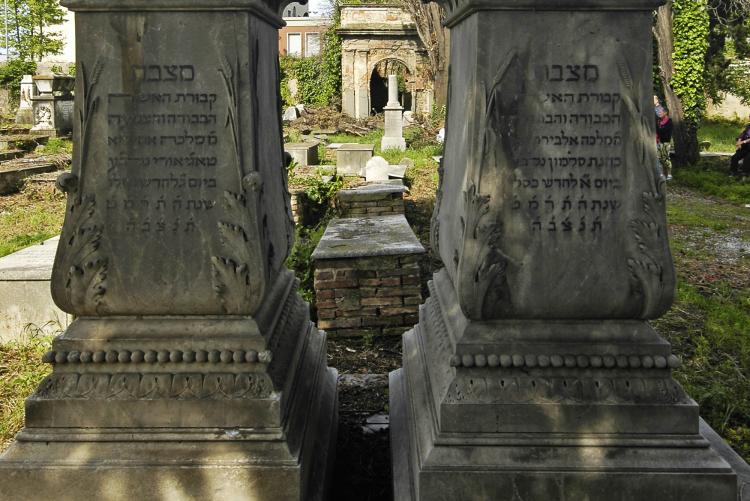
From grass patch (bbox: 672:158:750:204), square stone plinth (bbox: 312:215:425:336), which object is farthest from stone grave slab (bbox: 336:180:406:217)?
grass patch (bbox: 672:158:750:204)

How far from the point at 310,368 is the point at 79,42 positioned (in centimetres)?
154

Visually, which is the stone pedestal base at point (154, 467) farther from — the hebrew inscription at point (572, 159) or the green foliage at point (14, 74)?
the green foliage at point (14, 74)

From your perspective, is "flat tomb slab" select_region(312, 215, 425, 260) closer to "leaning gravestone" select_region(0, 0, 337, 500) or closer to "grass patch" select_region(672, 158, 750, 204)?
"leaning gravestone" select_region(0, 0, 337, 500)

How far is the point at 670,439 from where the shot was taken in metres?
2.02

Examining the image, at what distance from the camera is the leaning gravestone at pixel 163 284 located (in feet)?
6.81

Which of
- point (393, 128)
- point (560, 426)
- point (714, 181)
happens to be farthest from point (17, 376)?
point (393, 128)

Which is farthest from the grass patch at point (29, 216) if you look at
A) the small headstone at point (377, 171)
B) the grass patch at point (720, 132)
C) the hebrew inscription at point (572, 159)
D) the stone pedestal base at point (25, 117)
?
the grass patch at point (720, 132)

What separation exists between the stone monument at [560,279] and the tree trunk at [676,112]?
582 inches

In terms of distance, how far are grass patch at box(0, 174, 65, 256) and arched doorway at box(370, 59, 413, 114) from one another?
20.0 meters

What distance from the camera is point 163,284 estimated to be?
218 centimetres

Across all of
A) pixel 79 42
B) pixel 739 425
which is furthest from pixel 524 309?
pixel 739 425

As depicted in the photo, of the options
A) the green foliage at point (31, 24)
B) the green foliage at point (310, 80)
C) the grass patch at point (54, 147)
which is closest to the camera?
the grass patch at point (54, 147)

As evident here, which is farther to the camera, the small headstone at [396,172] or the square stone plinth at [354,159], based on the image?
the square stone plinth at [354,159]

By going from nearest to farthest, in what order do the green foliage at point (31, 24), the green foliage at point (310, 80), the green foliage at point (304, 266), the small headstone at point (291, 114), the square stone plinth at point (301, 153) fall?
1. the green foliage at point (304, 266)
2. the square stone plinth at point (301, 153)
3. the small headstone at point (291, 114)
4. the green foliage at point (310, 80)
5. the green foliage at point (31, 24)
